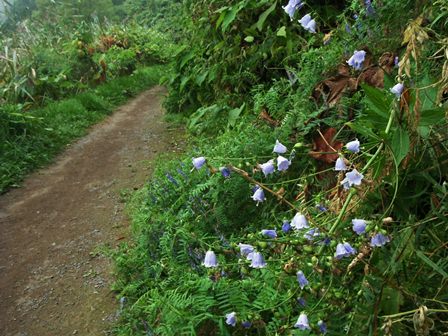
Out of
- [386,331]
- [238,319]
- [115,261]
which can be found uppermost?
A: [386,331]

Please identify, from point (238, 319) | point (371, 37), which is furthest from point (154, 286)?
point (371, 37)

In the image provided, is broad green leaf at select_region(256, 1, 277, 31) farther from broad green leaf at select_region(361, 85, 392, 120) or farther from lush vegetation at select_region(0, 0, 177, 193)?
broad green leaf at select_region(361, 85, 392, 120)

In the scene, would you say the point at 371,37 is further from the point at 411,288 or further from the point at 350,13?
the point at 411,288

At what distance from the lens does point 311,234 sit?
1.51m

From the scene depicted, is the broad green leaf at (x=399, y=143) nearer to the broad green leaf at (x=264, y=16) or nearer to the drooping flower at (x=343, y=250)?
the drooping flower at (x=343, y=250)

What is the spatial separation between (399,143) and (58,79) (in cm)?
711

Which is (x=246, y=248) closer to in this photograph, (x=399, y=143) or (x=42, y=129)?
(x=399, y=143)

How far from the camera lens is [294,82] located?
9.96ft

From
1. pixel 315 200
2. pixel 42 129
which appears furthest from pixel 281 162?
pixel 42 129

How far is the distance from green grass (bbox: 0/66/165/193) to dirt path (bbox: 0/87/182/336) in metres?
0.17

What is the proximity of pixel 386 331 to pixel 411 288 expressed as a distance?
29 cm

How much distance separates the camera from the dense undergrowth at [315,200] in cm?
143

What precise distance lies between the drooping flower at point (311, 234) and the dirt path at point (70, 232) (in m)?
1.46

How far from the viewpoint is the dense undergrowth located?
1429 millimetres
